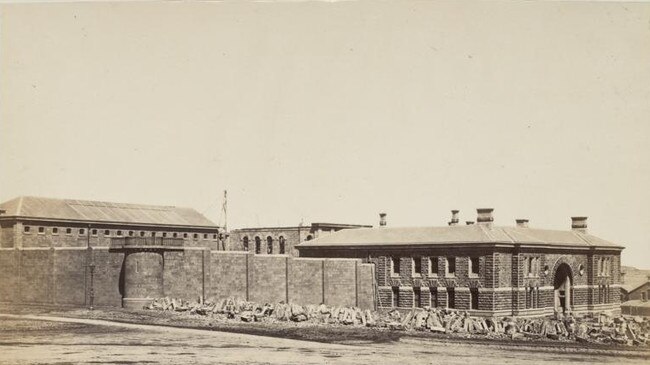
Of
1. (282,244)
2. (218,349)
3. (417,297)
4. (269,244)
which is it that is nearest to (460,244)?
(417,297)

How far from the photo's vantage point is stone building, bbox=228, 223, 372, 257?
79.2m

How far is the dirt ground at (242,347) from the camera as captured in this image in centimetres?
3450

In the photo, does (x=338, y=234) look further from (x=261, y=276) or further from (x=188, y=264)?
(x=188, y=264)

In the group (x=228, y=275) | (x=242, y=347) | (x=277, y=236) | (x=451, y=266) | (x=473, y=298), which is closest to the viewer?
(x=242, y=347)

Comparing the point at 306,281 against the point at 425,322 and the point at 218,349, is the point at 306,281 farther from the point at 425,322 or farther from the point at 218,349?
the point at 218,349

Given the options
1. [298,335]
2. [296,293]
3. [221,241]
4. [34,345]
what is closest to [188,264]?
[296,293]

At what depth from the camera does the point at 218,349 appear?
37.0 meters

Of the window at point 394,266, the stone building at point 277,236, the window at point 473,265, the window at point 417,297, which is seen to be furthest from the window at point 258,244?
the window at point 473,265

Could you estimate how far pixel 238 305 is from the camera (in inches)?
2148

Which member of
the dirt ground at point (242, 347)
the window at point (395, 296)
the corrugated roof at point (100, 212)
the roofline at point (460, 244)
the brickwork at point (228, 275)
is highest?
the corrugated roof at point (100, 212)

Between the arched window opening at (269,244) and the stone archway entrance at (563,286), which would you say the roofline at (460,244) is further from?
the arched window opening at (269,244)

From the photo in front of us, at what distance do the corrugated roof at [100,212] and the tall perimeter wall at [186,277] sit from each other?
5.81m

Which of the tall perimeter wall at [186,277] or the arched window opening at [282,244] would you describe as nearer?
the tall perimeter wall at [186,277]

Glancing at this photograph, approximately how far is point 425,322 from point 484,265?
11223 mm
